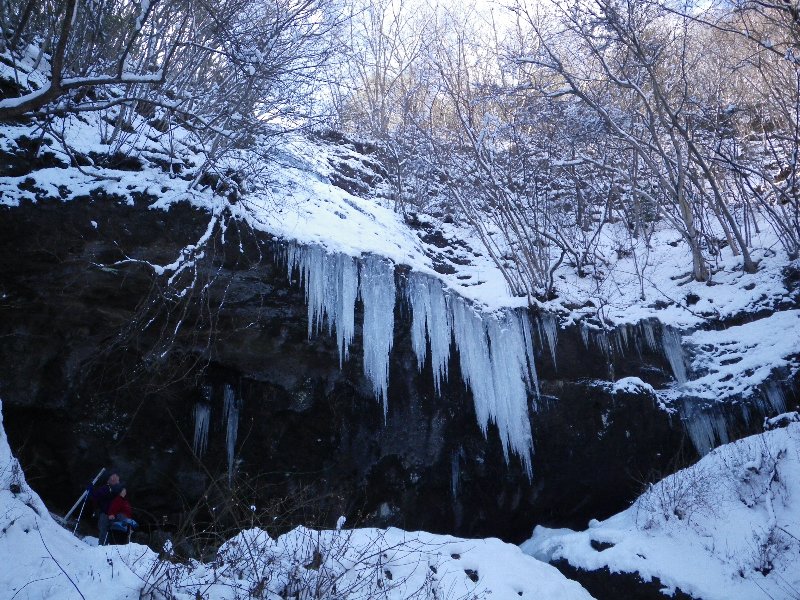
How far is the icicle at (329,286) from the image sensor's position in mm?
7859

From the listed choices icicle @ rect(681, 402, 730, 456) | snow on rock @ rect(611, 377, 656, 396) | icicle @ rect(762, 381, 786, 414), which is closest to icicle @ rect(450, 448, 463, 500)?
snow on rock @ rect(611, 377, 656, 396)

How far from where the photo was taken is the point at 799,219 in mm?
9742

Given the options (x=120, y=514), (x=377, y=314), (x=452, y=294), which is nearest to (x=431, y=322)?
(x=452, y=294)

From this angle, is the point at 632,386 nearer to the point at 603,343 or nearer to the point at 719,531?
the point at 603,343

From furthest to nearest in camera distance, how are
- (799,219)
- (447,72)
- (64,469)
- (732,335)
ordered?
1. (447,72)
2. (799,219)
3. (732,335)
4. (64,469)

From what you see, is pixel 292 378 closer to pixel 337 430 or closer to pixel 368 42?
pixel 337 430

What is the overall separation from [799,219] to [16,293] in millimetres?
11326

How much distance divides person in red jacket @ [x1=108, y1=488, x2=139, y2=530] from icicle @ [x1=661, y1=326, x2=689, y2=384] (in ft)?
24.6

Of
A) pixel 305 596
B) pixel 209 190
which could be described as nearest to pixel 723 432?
pixel 305 596

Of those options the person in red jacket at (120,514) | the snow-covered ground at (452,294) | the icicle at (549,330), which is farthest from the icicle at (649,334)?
the person in red jacket at (120,514)

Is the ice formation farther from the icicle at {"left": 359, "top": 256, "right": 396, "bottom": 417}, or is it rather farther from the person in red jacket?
the person in red jacket

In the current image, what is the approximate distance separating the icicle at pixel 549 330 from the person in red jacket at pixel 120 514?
597 cm

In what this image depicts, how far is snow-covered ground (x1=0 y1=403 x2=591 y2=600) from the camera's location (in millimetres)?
3928

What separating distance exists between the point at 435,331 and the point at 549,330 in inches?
72.5
